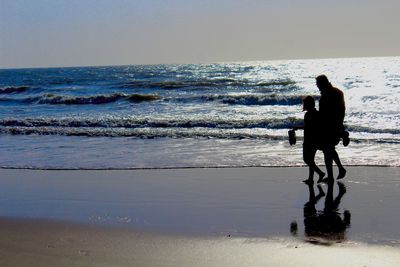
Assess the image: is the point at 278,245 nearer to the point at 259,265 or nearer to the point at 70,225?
the point at 259,265

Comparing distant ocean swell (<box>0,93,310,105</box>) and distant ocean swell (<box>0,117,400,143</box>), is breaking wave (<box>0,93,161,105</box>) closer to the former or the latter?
distant ocean swell (<box>0,93,310,105</box>)

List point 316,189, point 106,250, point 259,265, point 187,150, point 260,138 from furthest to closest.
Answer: point 260,138, point 187,150, point 316,189, point 106,250, point 259,265

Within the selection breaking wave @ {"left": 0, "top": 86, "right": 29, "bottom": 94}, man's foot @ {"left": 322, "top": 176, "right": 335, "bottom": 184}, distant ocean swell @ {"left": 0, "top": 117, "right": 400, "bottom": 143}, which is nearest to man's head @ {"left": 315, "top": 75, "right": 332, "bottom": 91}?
man's foot @ {"left": 322, "top": 176, "right": 335, "bottom": 184}

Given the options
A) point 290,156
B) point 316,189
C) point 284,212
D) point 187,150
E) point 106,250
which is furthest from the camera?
point 187,150

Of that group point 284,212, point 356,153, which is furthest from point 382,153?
point 284,212

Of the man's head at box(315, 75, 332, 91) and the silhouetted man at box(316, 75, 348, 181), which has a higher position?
the man's head at box(315, 75, 332, 91)

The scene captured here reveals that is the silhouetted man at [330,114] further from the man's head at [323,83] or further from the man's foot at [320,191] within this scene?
the man's foot at [320,191]

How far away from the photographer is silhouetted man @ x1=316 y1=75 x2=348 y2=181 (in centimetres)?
854

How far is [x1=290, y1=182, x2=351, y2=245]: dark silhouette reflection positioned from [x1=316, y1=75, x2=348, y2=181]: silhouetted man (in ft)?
2.98

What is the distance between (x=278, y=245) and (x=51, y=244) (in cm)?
221

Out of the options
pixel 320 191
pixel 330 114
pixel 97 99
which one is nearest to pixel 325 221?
pixel 320 191

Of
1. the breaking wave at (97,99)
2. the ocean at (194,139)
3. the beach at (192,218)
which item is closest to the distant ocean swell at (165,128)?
the ocean at (194,139)

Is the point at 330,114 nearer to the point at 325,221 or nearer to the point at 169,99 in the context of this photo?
the point at 325,221

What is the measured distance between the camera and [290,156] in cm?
1155
